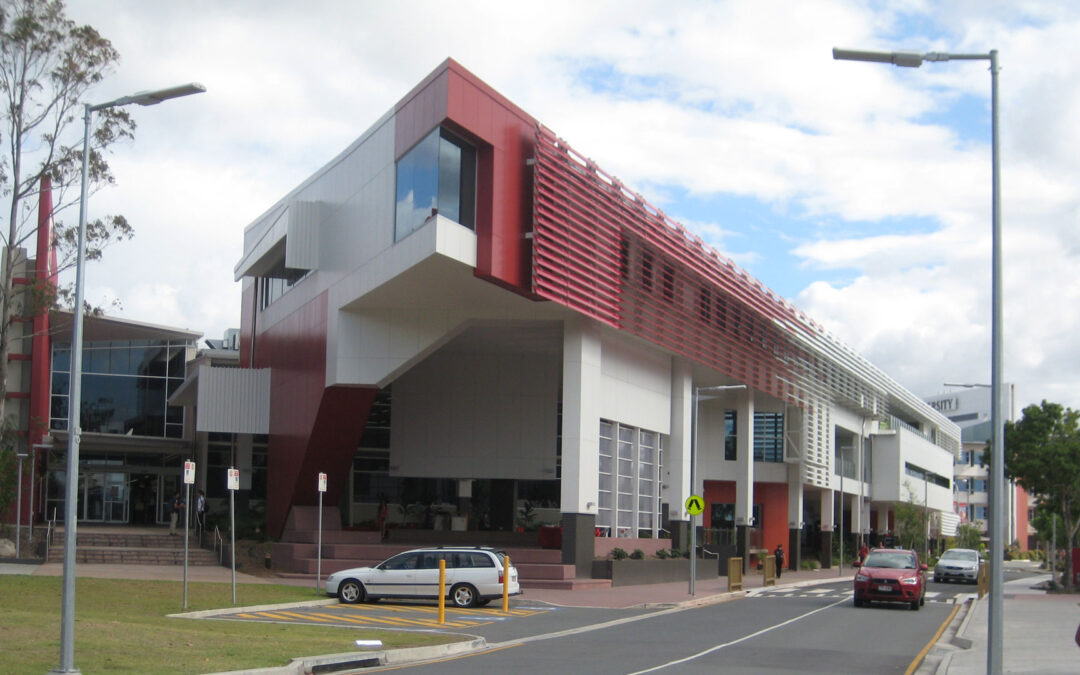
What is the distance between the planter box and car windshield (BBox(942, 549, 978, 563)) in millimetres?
14182

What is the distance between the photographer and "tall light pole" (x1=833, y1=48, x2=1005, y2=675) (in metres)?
13.8

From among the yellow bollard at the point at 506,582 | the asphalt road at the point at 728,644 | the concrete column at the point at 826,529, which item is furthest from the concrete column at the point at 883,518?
the yellow bollard at the point at 506,582

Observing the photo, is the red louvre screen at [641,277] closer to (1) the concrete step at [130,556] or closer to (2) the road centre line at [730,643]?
(2) the road centre line at [730,643]

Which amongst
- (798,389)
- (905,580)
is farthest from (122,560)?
(798,389)

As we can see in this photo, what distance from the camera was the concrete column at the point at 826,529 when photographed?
68.9 meters

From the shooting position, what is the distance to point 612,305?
37.0 m

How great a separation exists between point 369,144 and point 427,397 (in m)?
12.4

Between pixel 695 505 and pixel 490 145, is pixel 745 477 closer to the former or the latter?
pixel 695 505

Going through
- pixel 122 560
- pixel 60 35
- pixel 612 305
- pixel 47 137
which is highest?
pixel 60 35

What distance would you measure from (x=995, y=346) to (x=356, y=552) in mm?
24992

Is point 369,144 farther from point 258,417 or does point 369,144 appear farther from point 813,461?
point 813,461

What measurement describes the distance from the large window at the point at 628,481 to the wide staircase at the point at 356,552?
370 centimetres

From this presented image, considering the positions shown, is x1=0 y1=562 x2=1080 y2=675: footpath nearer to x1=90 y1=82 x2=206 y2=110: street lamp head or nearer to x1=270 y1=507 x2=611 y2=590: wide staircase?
x1=270 y1=507 x2=611 y2=590: wide staircase

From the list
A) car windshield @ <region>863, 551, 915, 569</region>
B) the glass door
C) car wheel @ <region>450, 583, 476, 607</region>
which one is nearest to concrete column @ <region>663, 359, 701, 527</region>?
car windshield @ <region>863, 551, 915, 569</region>
